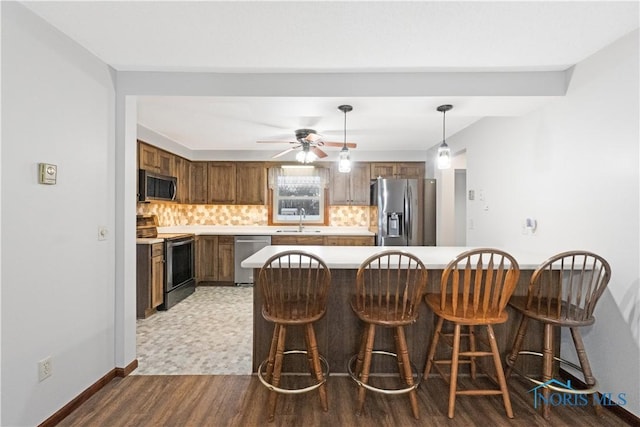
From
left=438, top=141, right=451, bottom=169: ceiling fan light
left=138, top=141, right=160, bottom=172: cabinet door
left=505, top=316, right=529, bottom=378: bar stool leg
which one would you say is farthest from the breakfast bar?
left=138, top=141, right=160, bottom=172: cabinet door

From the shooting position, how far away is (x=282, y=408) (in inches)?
78.5

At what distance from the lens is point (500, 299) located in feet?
6.43

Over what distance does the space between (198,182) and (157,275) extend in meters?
2.06

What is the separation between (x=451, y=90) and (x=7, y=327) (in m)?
3.03

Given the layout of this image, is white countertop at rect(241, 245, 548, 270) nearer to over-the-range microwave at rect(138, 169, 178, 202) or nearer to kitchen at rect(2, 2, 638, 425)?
kitchen at rect(2, 2, 638, 425)

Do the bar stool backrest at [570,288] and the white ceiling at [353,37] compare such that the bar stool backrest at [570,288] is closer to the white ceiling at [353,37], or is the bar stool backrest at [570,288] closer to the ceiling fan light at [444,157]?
the ceiling fan light at [444,157]

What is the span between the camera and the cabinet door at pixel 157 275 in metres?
3.63

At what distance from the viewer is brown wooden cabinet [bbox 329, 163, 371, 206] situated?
537cm

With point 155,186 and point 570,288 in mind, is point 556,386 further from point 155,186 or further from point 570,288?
point 155,186

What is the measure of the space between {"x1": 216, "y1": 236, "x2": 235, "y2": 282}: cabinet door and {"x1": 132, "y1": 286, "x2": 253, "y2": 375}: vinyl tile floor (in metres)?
0.66

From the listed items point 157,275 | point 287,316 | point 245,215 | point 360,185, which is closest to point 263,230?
point 245,215

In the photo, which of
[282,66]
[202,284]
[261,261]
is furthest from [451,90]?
[202,284]

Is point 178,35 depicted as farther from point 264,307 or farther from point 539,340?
point 539,340

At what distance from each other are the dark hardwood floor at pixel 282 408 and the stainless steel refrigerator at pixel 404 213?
2509 mm
